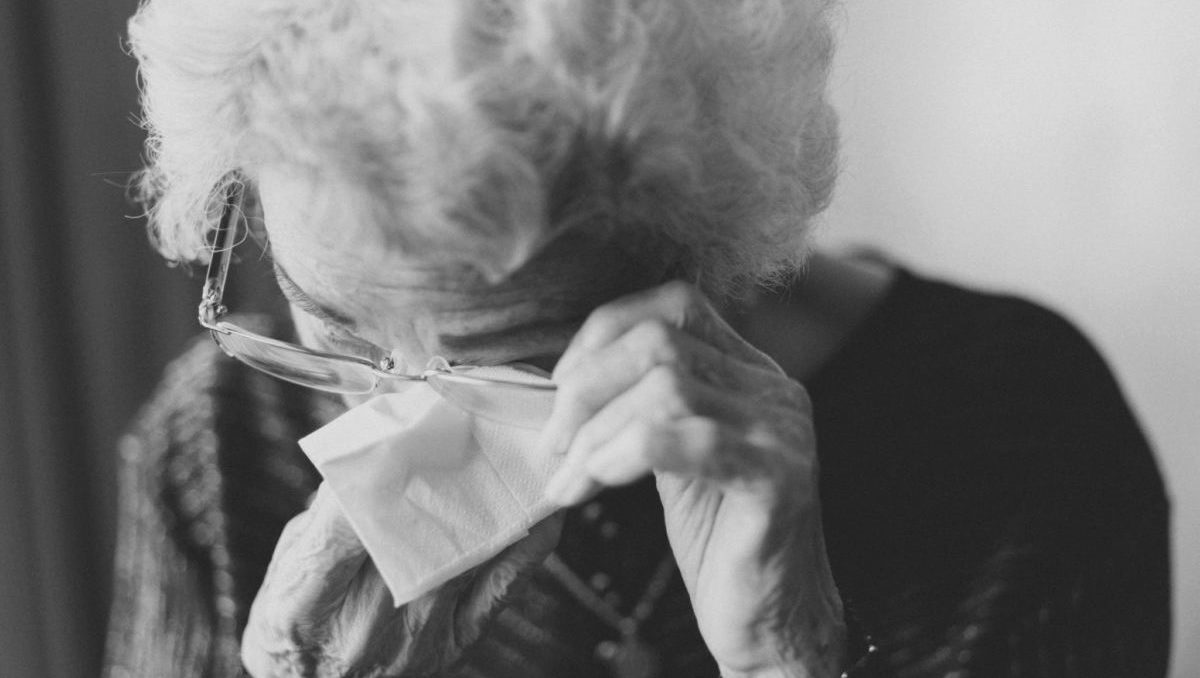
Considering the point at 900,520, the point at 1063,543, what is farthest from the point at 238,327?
the point at 1063,543

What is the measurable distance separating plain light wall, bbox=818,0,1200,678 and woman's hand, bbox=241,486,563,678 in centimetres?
121

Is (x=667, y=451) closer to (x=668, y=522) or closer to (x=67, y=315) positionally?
(x=668, y=522)

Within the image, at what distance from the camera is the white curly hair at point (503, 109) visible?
67cm

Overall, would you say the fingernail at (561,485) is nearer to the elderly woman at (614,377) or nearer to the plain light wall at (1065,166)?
the elderly woman at (614,377)

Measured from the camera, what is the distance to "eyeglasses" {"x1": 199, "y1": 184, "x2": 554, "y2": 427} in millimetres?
853

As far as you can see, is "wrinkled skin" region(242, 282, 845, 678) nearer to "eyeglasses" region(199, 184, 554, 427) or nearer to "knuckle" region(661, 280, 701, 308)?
"knuckle" region(661, 280, 701, 308)

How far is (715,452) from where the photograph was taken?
0.72 m

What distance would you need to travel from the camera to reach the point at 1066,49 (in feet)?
6.14

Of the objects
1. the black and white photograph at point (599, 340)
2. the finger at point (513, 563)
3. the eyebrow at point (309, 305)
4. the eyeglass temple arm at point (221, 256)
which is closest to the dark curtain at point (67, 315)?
the black and white photograph at point (599, 340)

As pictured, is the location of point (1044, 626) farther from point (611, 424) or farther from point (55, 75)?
point (55, 75)

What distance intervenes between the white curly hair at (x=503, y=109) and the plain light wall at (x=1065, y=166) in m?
1.20

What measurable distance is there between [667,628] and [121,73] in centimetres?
118

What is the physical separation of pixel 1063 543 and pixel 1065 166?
98 cm

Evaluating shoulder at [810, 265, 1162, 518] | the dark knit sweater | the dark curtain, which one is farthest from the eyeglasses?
the dark curtain
